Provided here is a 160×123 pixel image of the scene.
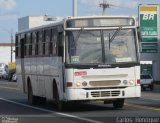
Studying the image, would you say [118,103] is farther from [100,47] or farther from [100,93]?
[100,47]

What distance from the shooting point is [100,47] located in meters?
20.9

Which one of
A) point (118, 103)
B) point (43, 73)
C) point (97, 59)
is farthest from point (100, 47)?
point (43, 73)

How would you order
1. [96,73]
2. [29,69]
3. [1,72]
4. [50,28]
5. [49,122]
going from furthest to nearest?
[1,72], [29,69], [50,28], [96,73], [49,122]

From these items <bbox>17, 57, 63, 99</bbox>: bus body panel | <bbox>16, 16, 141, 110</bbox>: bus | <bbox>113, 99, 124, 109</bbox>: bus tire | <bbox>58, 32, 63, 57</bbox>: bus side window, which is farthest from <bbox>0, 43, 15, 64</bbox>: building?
<bbox>16, 16, 141, 110</bbox>: bus

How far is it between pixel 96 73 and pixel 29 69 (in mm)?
6582

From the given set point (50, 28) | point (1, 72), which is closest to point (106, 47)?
point (50, 28)

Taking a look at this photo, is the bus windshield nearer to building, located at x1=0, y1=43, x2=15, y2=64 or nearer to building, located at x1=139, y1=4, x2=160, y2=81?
building, located at x1=139, y1=4, x2=160, y2=81

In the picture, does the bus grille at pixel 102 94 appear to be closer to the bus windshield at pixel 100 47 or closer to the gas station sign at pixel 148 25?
the bus windshield at pixel 100 47

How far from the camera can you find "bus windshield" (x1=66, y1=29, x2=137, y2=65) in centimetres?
2069

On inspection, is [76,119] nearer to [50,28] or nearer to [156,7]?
[50,28]

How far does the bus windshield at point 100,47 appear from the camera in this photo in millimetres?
20688

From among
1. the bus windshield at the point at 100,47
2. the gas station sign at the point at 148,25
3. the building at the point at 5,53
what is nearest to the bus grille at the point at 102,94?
the bus windshield at the point at 100,47

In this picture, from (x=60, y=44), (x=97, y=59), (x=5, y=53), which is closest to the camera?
(x=97, y=59)

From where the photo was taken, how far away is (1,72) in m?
94.9
